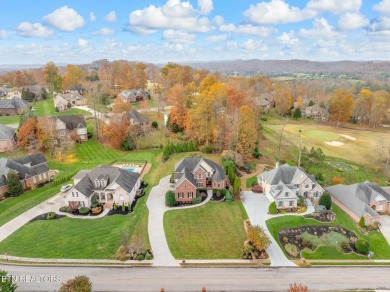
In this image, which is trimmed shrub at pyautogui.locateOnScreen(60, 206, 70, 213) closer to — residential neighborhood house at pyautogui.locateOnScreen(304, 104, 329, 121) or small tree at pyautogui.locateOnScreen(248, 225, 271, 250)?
small tree at pyautogui.locateOnScreen(248, 225, 271, 250)

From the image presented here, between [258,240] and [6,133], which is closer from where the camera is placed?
[258,240]

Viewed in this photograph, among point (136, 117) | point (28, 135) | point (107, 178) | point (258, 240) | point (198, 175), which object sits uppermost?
point (136, 117)

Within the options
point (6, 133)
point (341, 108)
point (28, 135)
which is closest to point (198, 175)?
point (28, 135)

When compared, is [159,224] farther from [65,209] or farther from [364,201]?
[364,201]

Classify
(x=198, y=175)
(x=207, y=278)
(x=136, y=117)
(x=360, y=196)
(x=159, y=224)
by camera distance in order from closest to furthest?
(x=207, y=278)
(x=159, y=224)
(x=360, y=196)
(x=198, y=175)
(x=136, y=117)

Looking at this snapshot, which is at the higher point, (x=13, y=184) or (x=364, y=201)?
(x=13, y=184)

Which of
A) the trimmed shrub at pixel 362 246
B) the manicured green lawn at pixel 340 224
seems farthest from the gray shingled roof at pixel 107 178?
the trimmed shrub at pixel 362 246
